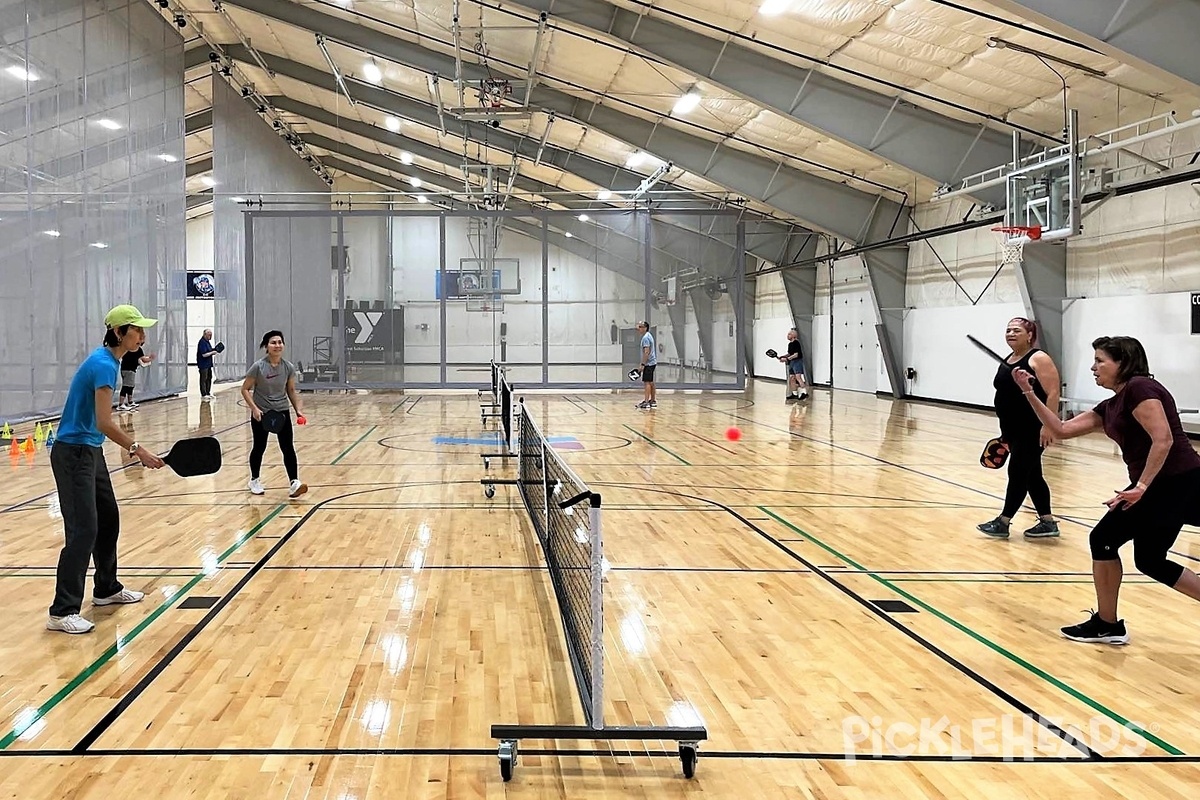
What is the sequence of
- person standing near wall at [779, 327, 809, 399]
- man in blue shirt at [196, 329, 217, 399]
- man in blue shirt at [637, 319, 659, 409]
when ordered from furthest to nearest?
person standing near wall at [779, 327, 809, 399] → man in blue shirt at [196, 329, 217, 399] → man in blue shirt at [637, 319, 659, 409]

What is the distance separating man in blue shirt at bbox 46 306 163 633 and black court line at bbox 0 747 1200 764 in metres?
1.73

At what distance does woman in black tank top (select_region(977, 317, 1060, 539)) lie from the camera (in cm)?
750

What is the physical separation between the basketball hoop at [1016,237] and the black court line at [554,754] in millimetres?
14237

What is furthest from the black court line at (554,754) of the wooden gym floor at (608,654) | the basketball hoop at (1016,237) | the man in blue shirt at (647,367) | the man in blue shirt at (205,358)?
the man in blue shirt at (205,358)

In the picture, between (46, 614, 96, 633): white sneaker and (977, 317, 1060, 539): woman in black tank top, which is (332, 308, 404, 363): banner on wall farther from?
(46, 614, 96, 633): white sneaker

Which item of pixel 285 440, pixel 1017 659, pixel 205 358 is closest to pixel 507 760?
pixel 1017 659

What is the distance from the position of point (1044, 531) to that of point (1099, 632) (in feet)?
9.39

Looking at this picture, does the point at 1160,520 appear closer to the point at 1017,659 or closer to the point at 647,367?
the point at 1017,659

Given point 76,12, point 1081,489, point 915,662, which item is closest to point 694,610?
point 915,662

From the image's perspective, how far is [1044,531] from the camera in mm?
8055

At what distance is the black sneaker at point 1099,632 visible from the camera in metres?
5.32

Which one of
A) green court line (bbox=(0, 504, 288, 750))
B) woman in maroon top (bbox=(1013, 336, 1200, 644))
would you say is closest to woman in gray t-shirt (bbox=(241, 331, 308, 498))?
green court line (bbox=(0, 504, 288, 750))

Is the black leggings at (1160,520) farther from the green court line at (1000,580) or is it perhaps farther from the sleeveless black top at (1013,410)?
the sleeveless black top at (1013,410)

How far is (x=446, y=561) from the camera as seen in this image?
7.21 metres
